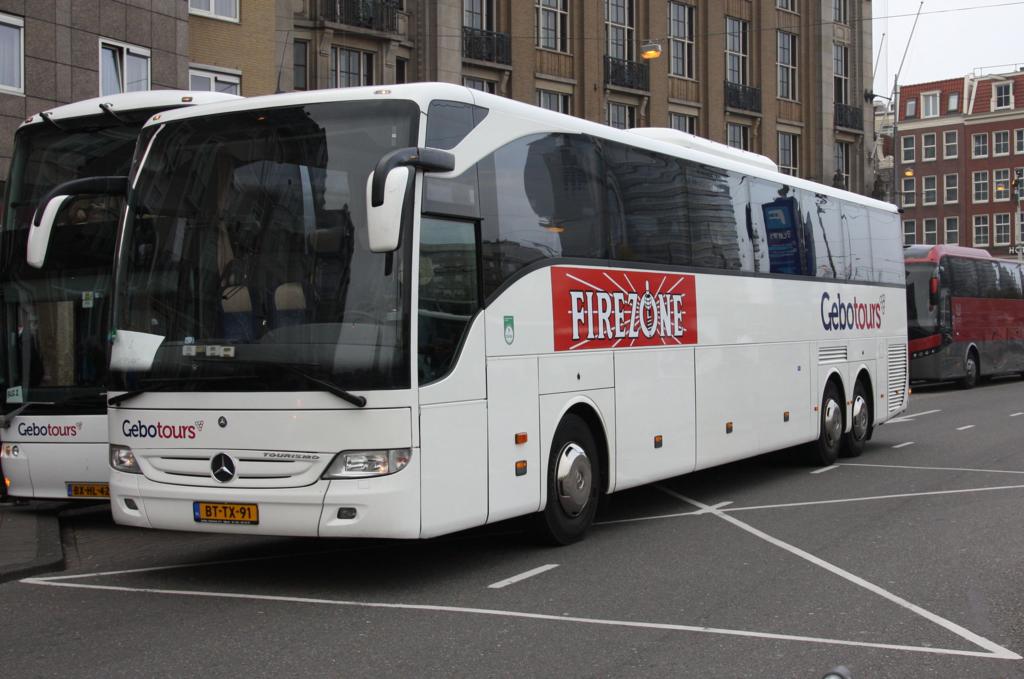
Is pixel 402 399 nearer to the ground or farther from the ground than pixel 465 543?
farther from the ground

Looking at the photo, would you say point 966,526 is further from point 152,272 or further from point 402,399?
point 152,272

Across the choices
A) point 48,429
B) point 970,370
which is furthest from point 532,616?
point 970,370

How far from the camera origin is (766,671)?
237 inches

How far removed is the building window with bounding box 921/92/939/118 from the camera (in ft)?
309

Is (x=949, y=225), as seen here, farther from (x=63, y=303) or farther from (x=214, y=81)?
(x=63, y=303)

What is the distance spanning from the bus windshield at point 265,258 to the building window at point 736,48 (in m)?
37.8

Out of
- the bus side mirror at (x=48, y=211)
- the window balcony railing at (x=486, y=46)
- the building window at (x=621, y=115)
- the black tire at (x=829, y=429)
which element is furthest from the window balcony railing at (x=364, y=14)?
the bus side mirror at (x=48, y=211)

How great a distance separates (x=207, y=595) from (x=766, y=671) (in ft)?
12.8

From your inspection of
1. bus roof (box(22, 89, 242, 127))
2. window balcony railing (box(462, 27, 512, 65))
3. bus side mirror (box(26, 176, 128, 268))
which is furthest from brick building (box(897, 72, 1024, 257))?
bus side mirror (box(26, 176, 128, 268))

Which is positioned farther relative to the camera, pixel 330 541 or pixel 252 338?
pixel 330 541

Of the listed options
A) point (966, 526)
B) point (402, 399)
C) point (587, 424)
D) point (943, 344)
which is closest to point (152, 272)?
point (402, 399)

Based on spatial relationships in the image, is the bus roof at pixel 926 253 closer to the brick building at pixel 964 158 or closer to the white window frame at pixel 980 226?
the brick building at pixel 964 158

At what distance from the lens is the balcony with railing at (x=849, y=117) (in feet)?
162

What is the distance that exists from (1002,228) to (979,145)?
653 centimetres
